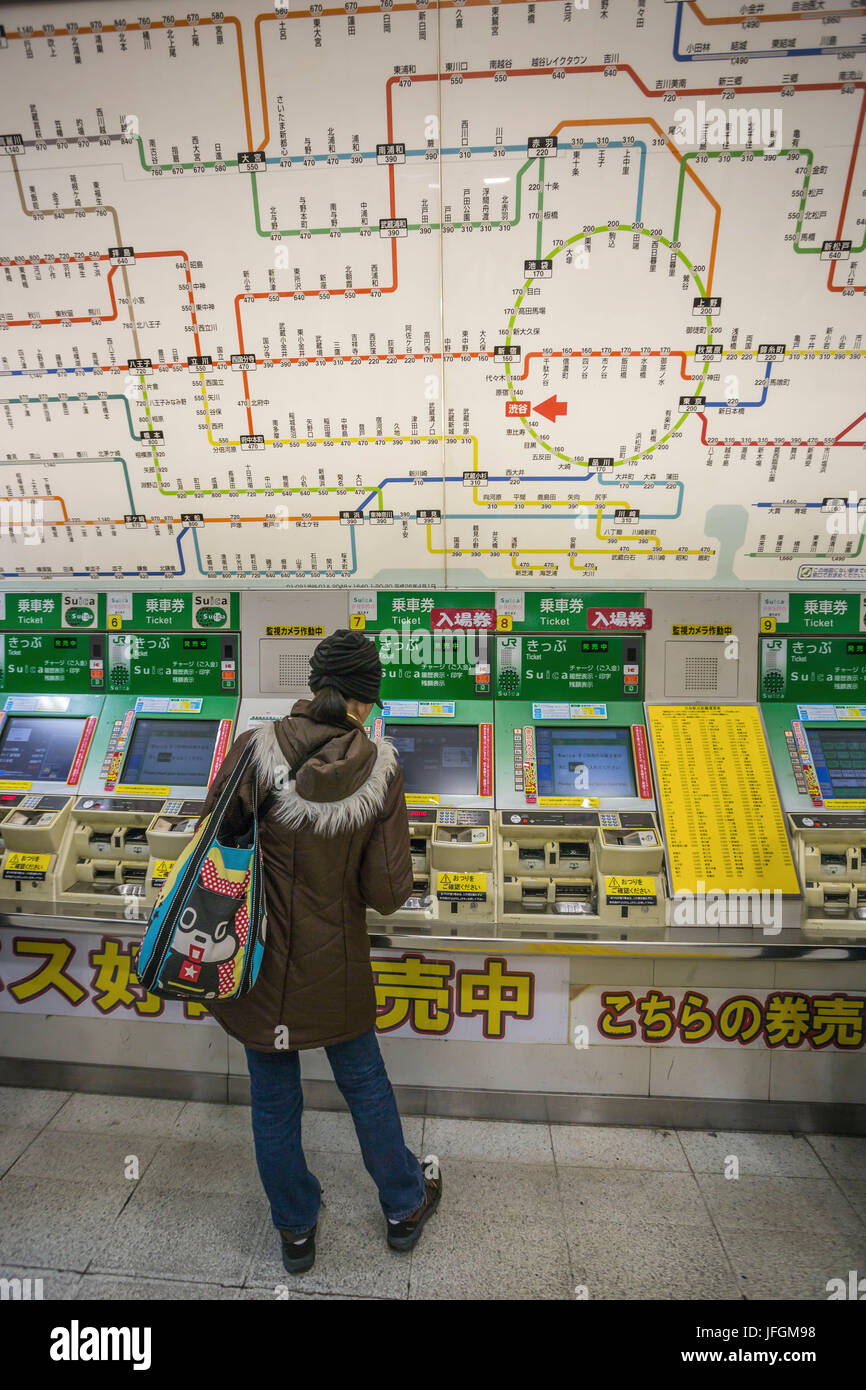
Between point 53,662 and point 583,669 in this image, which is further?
point 53,662

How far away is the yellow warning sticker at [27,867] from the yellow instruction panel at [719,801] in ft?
7.40

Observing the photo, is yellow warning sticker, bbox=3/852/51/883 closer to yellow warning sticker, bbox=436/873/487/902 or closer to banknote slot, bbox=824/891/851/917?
yellow warning sticker, bbox=436/873/487/902

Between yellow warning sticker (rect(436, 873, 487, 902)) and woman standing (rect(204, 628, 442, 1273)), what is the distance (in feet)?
1.34

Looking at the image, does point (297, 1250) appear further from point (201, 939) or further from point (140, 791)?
point (140, 791)

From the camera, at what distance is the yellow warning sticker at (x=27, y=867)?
2582 mm

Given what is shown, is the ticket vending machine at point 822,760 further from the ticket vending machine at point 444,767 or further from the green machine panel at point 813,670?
the ticket vending machine at point 444,767

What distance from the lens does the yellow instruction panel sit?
247 centimetres

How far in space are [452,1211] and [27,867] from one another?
1.90 m

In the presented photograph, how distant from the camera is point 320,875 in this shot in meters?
1.94

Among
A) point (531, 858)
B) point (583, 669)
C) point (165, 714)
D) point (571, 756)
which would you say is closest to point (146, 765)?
point (165, 714)

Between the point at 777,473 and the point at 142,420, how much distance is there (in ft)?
8.96

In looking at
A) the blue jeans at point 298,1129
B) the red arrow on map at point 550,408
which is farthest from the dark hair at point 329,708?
the red arrow on map at point 550,408

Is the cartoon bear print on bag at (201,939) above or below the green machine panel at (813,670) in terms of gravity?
below
